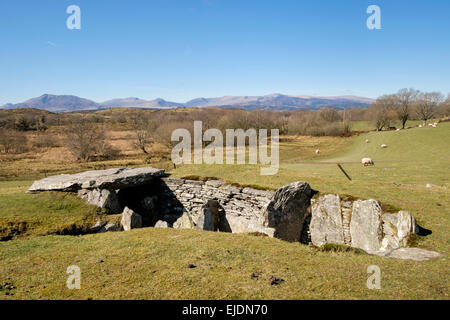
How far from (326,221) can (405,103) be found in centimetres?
6664

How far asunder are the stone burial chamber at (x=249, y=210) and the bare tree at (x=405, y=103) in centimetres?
6535

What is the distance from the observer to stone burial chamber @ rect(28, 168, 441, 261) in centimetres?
1178

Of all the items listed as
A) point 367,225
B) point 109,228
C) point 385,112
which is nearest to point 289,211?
point 367,225

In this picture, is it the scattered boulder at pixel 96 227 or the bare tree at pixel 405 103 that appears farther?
the bare tree at pixel 405 103

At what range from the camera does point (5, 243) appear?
10859mm

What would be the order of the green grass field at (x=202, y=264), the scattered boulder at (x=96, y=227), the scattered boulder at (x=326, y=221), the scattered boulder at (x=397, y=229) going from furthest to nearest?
the scattered boulder at (x=96, y=227), the scattered boulder at (x=326, y=221), the scattered boulder at (x=397, y=229), the green grass field at (x=202, y=264)

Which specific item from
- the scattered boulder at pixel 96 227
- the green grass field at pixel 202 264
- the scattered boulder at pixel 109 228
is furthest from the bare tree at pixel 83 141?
the scattered boulder at pixel 109 228

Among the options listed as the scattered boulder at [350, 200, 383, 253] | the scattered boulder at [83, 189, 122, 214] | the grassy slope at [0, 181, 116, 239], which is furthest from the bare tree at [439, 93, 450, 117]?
the grassy slope at [0, 181, 116, 239]

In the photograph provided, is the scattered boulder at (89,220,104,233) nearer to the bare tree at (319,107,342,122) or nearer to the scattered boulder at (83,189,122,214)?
the scattered boulder at (83,189,122,214)

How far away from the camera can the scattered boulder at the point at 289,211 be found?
13852 millimetres

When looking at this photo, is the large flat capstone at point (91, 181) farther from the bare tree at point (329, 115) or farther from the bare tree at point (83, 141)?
the bare tree at point (329, 115)

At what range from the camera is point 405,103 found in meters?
64.1
